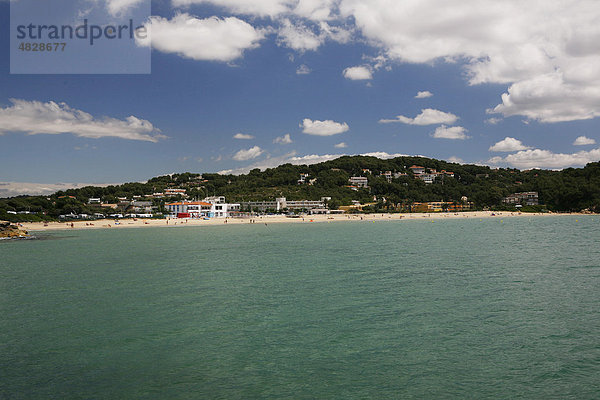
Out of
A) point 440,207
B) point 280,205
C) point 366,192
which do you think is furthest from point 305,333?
point 366,192

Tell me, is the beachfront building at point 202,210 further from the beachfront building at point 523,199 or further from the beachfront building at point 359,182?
the beachfront building at point 523,199

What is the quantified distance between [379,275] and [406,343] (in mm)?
11678

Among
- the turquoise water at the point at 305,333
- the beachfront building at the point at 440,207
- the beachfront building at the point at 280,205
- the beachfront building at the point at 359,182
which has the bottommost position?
the turquoise water at the point at 305,333

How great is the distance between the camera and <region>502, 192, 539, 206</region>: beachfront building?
5502 inches

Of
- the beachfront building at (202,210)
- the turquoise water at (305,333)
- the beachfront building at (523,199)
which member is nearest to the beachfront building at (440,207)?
the beachfront building at (523,199)

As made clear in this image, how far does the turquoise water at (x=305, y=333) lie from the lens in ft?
32.8

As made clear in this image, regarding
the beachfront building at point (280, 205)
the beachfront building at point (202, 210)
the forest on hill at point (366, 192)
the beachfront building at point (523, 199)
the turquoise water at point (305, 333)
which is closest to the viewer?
the turquoise water at point (305, 333)

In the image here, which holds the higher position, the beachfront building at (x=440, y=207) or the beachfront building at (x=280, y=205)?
the beachfront building at (x=280, y=205)

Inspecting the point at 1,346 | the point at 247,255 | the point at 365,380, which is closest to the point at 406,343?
the point at 365,380

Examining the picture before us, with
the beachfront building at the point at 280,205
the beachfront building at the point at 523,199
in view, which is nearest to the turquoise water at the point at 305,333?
the beachfront building at the point at 280,205

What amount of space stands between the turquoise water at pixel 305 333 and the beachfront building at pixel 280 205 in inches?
4659

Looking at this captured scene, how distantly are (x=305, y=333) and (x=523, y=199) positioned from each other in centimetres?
15321

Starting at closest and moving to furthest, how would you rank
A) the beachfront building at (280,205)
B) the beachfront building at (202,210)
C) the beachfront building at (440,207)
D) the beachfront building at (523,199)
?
the beachfront building at (202,210) → the beachfront building at (523,199) → the beachfront building at (440,207) → the beachfront building at (280,205)

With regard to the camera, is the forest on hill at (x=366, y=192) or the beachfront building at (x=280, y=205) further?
the beachfront building at (x=280, y=205)
